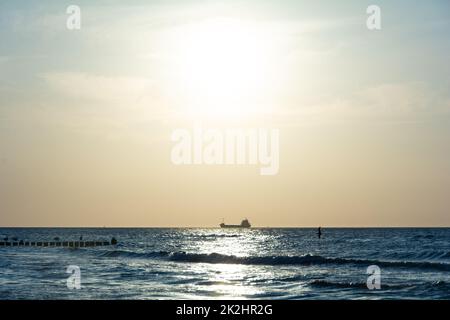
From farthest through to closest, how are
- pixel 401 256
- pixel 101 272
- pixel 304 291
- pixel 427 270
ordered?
pixel 401 256 → pixel 427 270 → pixel 101 272 → pixel 304 291

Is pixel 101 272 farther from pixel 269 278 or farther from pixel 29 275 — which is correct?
pixel 269 278

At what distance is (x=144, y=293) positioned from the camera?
3766 centimetres

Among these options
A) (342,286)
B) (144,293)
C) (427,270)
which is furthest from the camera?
(427,270)

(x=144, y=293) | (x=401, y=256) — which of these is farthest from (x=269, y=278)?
(x=401, y=256)

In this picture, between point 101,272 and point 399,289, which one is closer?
point 399,289
